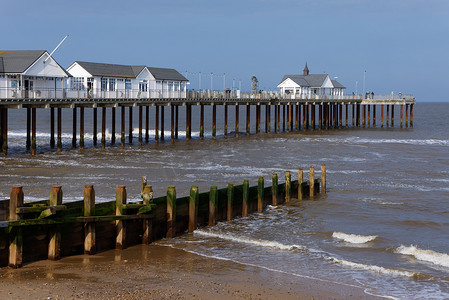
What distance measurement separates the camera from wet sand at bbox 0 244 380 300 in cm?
1253

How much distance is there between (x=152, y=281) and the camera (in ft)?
44.3

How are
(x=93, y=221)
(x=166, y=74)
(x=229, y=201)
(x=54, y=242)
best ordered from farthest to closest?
(x=166, y=74), (x=229, y=201), (x=93, y=221), (x=54, y=242)

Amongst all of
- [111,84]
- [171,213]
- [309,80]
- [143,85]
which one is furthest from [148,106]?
[309,80]

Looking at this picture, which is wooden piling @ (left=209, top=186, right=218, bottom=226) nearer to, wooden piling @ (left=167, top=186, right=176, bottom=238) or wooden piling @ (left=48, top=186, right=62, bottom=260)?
wooden piling @ (left=167, top=186, right=176, bottom=238)

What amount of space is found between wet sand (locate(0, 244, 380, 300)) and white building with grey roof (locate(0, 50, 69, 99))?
28.5 metres

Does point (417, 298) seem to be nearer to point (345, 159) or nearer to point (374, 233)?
point (374, 233)

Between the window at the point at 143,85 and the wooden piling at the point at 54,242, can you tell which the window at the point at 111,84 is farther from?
the wooden piling at the point at 54,242

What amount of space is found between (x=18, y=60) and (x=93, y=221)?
106 feet

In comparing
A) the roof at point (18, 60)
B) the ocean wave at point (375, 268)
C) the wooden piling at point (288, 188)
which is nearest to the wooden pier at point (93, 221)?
the wooden piling at point (288, 188)

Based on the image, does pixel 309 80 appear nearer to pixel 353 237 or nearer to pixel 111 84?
pixel 111 84

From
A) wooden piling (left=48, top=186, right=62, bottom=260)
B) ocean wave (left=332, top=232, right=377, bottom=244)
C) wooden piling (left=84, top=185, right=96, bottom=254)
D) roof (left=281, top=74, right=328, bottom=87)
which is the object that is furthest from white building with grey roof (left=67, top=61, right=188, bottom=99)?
wooden piling (left=48, top=186, right=62, bottom=260)

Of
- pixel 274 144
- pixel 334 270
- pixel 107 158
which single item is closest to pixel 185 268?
pixel 334 270

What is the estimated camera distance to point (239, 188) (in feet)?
68.7

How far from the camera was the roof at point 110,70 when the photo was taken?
2093 inches
